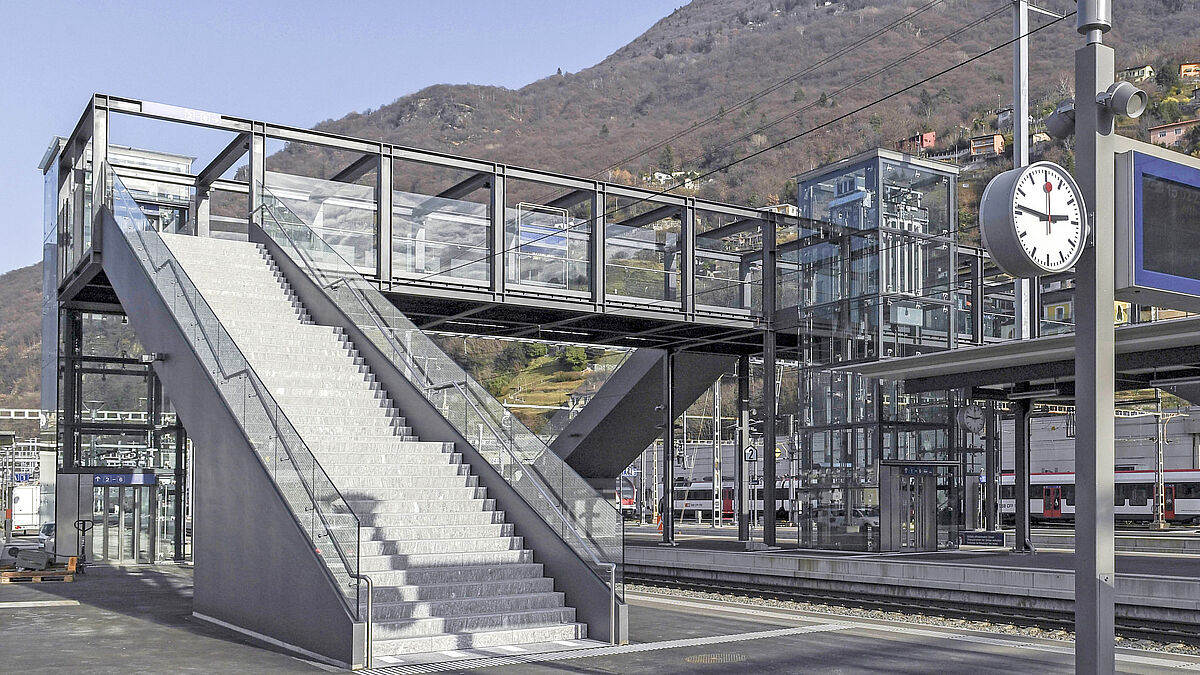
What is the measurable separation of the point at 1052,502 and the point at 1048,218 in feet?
169

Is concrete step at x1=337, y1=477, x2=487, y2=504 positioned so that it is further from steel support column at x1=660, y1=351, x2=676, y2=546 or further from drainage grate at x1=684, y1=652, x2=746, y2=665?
steel support column at x1=660, y1=351, x2=676, y2=546

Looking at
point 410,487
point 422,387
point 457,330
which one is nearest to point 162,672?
point 410,487

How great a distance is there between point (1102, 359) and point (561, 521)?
8.16 meters

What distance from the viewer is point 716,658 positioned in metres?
12.6

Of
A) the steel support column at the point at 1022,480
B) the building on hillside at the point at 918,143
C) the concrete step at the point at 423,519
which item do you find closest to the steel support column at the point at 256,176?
the concrete step at the point at 423,519

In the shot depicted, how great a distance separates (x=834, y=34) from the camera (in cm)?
18450

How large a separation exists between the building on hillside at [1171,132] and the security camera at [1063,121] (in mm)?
114585

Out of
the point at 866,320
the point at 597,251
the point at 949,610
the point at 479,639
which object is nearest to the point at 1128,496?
the point at 866,320

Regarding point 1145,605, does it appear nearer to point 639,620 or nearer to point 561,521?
point 639,620

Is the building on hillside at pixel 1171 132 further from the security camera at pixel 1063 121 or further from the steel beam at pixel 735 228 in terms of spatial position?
the security camera at pixel 1063 121

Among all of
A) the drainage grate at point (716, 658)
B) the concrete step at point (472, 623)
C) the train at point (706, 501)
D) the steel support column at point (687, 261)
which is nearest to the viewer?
the drainage grate at point (716, 658)

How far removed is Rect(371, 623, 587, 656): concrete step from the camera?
12.6 metres

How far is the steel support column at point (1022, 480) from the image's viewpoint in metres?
29.2

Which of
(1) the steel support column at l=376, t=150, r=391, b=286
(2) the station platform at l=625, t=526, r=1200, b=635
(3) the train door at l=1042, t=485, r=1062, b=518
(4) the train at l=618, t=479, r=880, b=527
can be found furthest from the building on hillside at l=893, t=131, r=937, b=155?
(1) the steel support column at l=376, t=150, r=391, b=286
